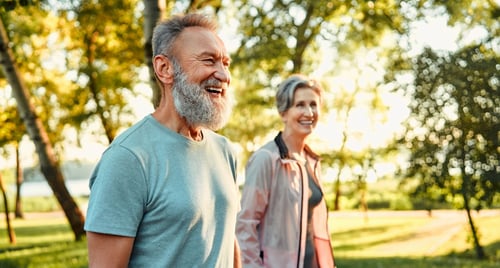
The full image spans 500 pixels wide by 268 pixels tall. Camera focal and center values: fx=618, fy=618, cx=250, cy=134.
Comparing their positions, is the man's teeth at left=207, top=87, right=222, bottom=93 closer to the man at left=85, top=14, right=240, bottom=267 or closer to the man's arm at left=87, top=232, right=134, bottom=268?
the man at left=85, top=14, right=240, bottom=267

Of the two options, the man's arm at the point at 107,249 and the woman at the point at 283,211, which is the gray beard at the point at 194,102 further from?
the woman at the point at 283,211

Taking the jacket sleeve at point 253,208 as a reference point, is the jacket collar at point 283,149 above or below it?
above

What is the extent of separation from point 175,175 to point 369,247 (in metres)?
20.3

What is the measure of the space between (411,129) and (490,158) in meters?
1.67

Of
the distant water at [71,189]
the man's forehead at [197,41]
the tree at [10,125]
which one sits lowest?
the distant water at [71,189]

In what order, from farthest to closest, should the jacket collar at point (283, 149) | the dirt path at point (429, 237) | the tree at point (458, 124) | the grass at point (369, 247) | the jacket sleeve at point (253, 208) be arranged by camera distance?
the dirt path at point (429, 237)
the grass at point (369, 247)
the tree at point (458, 124)
the jacket collar at point (283, 149)
the jacket sleeve at point (253, 208)

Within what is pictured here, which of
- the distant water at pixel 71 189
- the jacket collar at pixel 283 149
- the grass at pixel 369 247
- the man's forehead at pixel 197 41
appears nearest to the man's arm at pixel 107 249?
the man's forehead at pixel 197 41

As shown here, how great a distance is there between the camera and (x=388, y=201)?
42562 mm

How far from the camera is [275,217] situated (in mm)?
4113

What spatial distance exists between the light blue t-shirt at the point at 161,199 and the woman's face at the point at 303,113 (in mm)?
1983

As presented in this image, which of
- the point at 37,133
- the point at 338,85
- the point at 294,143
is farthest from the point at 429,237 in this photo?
the point at 294,143

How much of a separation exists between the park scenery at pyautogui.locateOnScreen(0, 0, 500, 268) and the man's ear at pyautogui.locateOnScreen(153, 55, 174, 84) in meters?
0.54

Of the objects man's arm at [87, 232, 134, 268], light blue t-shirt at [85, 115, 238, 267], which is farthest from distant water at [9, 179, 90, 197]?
man's arm at [87, 232, 134, 268]

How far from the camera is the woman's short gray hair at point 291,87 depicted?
443 centimetres
